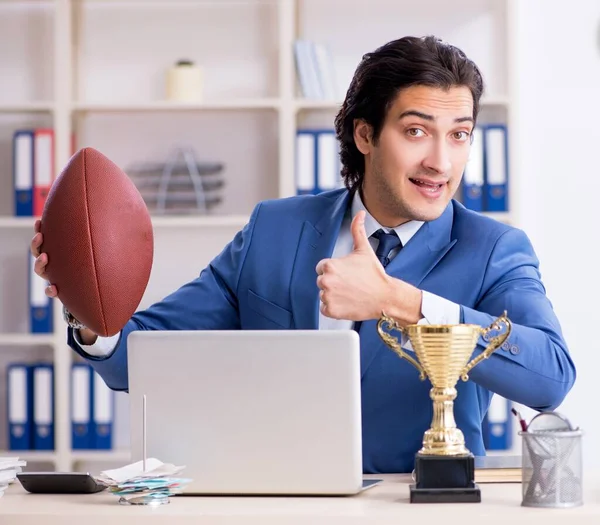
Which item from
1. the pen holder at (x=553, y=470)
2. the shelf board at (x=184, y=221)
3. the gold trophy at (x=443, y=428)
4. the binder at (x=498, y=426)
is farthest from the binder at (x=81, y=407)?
the pen holder at (x=553, y=470)

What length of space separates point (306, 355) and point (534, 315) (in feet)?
1.96

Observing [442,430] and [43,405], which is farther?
[43,405]

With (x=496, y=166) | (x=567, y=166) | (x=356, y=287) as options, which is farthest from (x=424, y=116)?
Result: (x=567, y=166)

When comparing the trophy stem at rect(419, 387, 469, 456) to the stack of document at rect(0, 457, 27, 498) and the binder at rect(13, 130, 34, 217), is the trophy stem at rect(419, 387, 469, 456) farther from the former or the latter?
the binder at rect(13, 130, 34, 217)

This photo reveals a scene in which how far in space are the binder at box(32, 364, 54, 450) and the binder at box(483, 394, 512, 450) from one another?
148 cm

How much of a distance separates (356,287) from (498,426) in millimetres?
1923

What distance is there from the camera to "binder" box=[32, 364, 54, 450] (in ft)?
11.3

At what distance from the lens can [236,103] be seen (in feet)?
11.3

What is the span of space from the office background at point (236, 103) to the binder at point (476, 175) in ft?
0.51

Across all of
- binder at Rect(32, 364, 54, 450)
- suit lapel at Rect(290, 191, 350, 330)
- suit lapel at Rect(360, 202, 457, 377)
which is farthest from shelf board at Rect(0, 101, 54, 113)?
suit lapel at Rect(360, 202, 457, 377)

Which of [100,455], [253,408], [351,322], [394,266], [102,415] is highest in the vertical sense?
[394,266]

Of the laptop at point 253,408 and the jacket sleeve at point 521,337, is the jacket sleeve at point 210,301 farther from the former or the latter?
the laptop at point 253,408

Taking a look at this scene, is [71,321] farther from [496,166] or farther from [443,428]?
[496,166]

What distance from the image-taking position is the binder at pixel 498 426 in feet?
10.9
